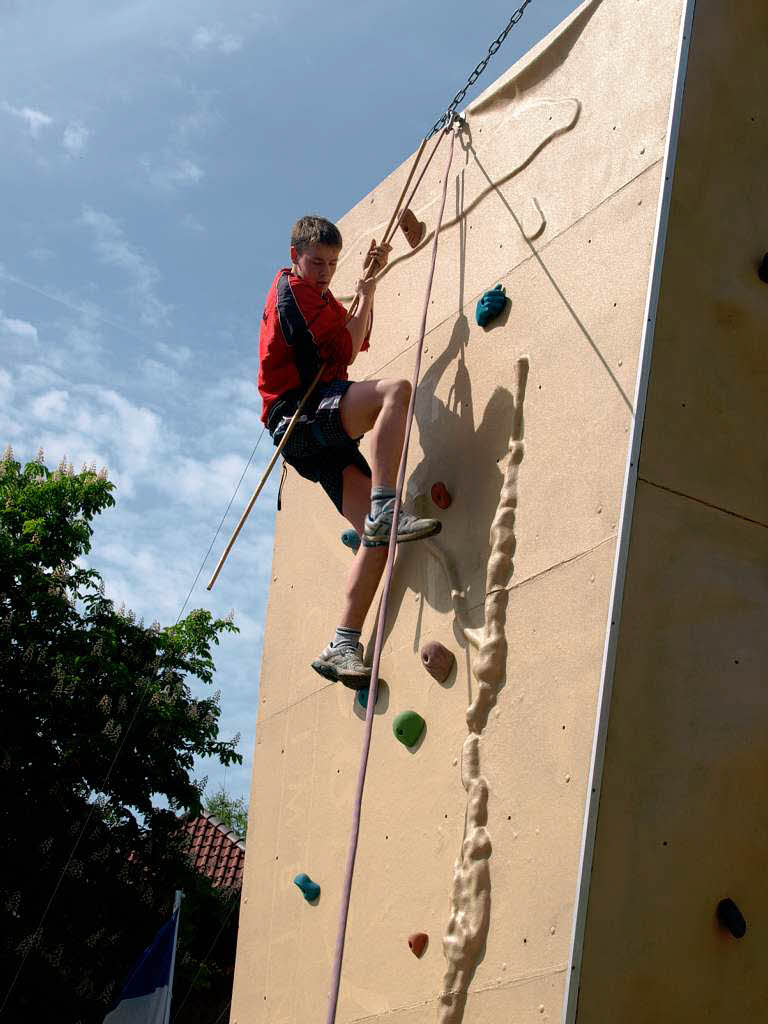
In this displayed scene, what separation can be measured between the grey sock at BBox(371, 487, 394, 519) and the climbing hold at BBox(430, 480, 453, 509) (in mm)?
147

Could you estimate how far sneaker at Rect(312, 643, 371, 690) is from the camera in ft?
12.9

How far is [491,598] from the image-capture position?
3.48m

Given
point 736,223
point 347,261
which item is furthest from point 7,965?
point 736,223

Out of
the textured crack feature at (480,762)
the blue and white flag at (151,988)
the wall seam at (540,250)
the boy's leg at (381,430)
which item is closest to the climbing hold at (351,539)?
the boy's leg at (381,430)

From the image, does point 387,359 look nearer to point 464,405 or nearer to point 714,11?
point 464,405

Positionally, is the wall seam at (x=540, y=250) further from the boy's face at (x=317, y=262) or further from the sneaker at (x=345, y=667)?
the sneaker at (x=345, y=667)

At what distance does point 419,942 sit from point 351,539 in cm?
166

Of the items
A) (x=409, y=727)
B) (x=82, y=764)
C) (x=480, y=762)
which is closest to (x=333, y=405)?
(x=409, y=727)

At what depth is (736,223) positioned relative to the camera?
11.4 feet

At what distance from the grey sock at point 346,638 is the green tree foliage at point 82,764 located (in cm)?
501

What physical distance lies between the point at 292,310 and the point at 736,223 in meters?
1.56

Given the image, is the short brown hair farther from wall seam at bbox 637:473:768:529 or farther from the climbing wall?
wall seam at bbox 637:473:768:529

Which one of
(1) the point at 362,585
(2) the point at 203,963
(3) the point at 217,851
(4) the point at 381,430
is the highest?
(3) the point at 217,851

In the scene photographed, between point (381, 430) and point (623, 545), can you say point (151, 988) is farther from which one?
point (623, 545)
